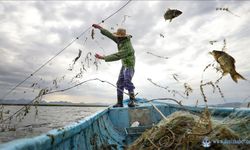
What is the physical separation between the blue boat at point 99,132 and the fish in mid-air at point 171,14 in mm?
1893

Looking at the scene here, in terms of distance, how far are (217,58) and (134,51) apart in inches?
223

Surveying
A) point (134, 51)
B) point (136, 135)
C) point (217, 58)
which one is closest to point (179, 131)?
point (217, 58)

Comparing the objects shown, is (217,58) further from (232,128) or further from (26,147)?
(26,147)

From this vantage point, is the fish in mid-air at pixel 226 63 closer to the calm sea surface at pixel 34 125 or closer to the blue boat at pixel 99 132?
the blue boat at pixel 99 132

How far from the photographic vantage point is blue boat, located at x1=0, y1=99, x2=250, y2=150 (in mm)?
2246

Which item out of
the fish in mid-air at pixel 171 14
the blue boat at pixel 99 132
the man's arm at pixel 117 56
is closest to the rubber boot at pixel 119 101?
the blue boat at pixel 99 132

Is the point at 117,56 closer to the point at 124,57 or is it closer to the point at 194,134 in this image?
the point at 124,57

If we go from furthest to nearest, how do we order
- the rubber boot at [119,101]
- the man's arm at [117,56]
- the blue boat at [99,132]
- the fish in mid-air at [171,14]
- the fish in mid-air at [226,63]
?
the rubber boot at [119,101] < the man's arm at [117,56] < the fish in mid-air at [171,14] < the fish in mid-air at [226,63] < the blue boat at [99,132]

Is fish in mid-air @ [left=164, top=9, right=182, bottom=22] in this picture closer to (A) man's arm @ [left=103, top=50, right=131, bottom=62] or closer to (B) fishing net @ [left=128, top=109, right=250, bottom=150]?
(B) fishing net @ [left=128, top=109, right=250, bottom=150]

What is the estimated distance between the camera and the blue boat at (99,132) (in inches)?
88.4

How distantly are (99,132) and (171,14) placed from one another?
9.22ft

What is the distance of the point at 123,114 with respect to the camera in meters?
7.41

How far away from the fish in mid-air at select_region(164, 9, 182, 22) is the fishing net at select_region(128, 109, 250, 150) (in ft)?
5.56

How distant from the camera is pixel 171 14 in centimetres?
428
